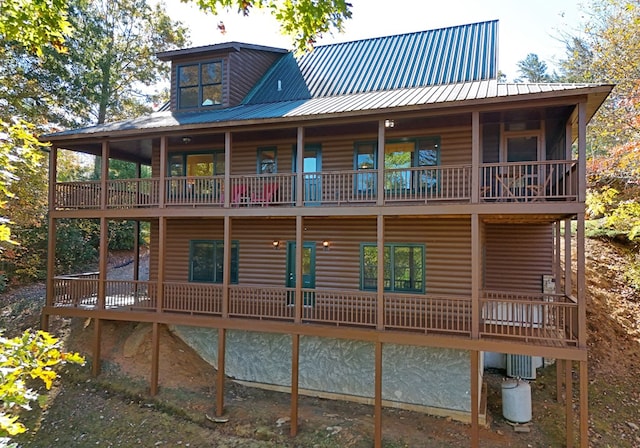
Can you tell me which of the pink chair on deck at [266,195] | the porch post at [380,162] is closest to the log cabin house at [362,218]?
the porch post at [380,162]

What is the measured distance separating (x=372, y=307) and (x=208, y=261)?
604 cm

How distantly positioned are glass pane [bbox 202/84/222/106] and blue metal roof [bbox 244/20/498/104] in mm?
1149

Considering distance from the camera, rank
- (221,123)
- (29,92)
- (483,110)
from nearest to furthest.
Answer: (483,110), (221,123), (29,92)

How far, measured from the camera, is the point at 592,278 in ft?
51.7

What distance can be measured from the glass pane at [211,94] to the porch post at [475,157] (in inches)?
376

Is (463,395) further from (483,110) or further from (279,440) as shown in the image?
(483,110)

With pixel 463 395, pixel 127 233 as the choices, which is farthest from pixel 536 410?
pixel 127 233

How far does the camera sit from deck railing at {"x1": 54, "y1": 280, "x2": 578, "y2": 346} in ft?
29.5

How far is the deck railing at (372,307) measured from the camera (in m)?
8.98

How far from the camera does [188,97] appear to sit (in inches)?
594

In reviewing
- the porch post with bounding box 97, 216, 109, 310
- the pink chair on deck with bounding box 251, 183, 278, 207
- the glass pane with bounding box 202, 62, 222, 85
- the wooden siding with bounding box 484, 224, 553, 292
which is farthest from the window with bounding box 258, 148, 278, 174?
the wooden siding with bounding box 484, 224, 553, 292

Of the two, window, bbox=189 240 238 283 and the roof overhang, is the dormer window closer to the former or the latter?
the roof overhang

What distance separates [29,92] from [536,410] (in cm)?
2586

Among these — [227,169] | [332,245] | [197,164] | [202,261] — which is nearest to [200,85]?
[197,164]
